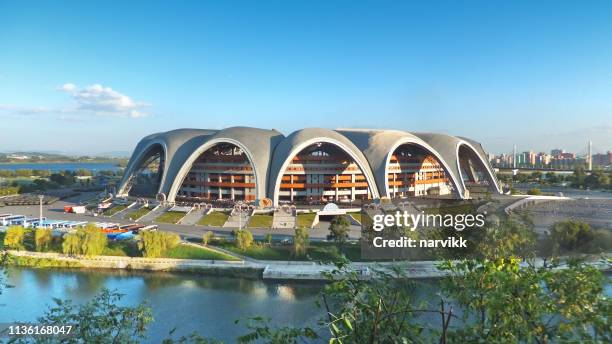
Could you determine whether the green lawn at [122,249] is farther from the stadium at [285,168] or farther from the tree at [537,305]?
the tree at [537,305]

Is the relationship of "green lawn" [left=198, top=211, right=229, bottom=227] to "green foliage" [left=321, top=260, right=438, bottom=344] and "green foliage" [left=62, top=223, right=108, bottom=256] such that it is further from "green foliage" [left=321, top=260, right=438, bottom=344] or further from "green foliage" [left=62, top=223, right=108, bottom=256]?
"green foliage" [left=321, top=260, right=438, bottom=344]

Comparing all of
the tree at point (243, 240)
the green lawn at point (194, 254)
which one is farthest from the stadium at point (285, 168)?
the green lawn at point (194, 254)

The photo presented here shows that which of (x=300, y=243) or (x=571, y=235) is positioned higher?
(x=571, y=235)

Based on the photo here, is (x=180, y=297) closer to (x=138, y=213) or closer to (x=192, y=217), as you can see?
(x=192, y=217)

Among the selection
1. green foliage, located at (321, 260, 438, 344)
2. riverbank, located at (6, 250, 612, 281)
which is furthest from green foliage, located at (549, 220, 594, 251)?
green foliage, located at (321, 260, 438, 344)

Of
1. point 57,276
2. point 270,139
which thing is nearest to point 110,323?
point 57,276

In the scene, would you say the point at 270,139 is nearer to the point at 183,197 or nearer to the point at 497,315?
the point at 183,197

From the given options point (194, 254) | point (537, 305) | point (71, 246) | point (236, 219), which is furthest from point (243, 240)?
point (537, 305)
